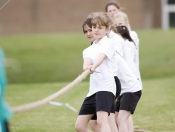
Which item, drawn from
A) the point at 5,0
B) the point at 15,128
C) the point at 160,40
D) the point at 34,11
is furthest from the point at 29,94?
the point at 34,11

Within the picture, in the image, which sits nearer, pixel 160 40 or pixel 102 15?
pixel 102 15

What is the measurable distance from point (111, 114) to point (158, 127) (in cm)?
263

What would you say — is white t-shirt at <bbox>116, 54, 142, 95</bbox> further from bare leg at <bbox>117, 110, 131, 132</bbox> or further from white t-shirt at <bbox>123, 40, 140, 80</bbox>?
white t-shirt at <bbox>123, 40, 140, 80</bbox>

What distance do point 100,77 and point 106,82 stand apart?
10 centimetres

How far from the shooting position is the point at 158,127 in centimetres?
991

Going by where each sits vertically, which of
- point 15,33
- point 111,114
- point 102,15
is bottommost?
point 15,33

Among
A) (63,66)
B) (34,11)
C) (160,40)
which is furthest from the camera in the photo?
(34,11)

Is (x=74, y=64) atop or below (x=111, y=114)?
below

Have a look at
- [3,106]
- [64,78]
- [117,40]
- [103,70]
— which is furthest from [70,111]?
[64,78]

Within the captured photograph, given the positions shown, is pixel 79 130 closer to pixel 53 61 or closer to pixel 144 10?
pixel 53 61

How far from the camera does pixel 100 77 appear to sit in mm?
7129

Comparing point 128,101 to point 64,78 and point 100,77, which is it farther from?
point 64,78

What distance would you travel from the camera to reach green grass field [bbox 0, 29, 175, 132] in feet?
35.2

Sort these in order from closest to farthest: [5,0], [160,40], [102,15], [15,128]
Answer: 1. [102,15]
2. [5,0]
3. [15,128]
4. [160,40]
